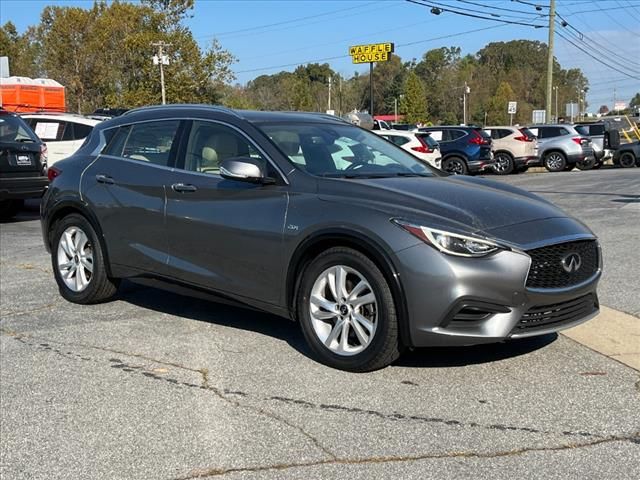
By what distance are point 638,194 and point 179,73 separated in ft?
157

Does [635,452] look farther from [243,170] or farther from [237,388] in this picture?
[243,170]

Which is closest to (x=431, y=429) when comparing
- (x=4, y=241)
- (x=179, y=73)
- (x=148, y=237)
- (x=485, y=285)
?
(x=485, y=285)

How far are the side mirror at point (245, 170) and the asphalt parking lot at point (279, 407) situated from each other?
120 centimetres

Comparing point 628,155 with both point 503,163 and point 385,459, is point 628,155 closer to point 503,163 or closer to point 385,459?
point 503,163

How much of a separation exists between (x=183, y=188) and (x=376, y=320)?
196cm

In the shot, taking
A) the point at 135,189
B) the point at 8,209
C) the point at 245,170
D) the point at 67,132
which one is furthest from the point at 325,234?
the point at 67,132

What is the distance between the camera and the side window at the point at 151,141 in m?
5.93

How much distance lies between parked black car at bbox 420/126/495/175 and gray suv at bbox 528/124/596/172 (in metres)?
3.18

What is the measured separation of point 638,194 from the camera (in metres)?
15.7

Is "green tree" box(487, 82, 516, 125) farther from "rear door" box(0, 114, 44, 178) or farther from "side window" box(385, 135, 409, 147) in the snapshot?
"rear door" box(0, 114, 44, 178)

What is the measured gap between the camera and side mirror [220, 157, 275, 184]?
5.00m

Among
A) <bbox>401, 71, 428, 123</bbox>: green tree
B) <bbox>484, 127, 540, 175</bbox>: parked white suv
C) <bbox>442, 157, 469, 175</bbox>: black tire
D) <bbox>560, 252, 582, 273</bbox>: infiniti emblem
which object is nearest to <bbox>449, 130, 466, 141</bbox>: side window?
<bbox>442, 157, 469, 175</bbox>: black tire

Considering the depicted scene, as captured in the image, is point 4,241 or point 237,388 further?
point 4,241

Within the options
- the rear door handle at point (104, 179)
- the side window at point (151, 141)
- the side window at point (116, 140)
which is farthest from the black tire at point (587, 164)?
the rear door handle at point (104, 179)
